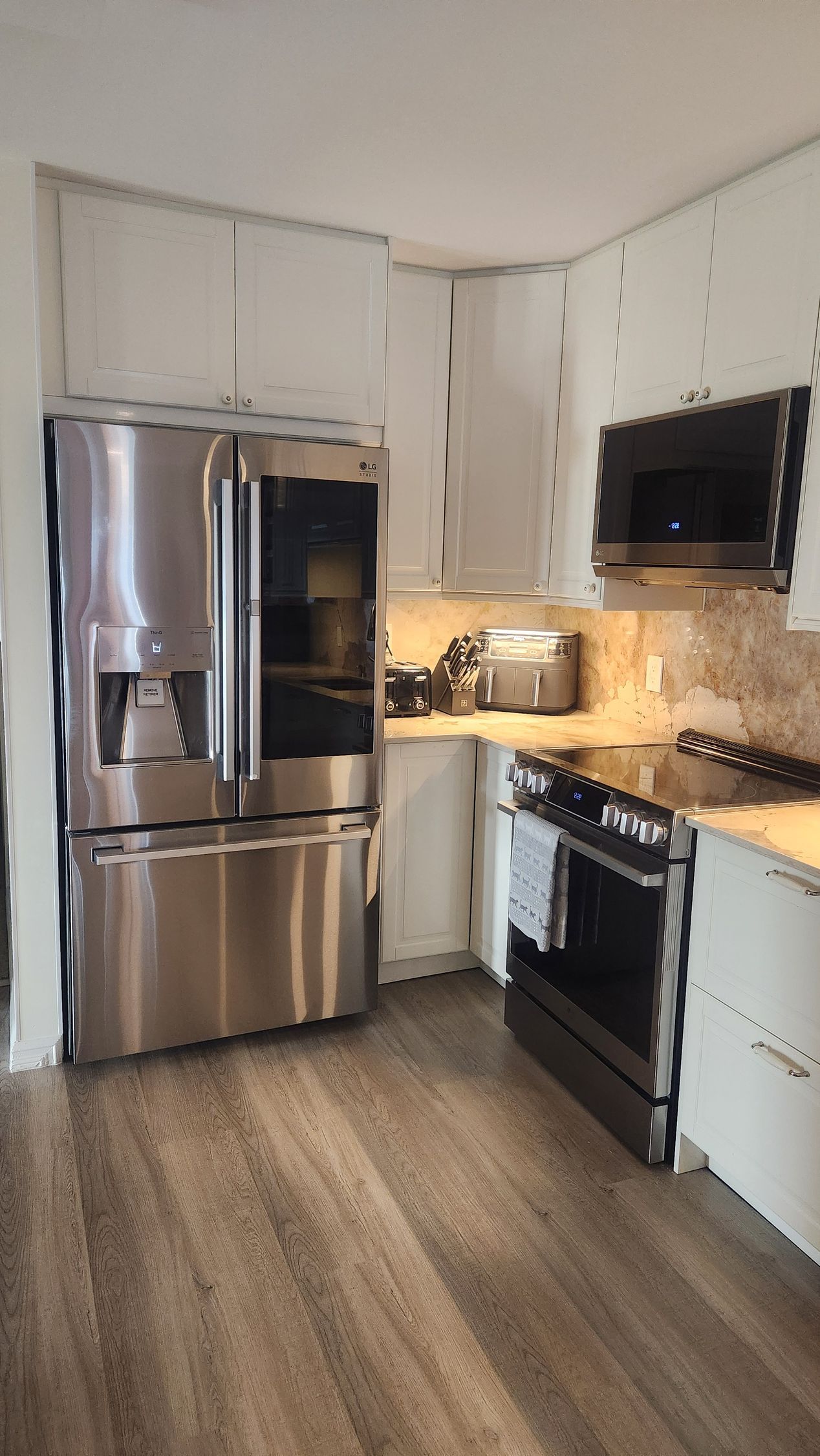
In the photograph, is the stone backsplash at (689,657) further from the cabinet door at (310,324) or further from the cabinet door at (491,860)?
the cabinet door at (310,324)

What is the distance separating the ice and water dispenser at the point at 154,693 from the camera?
251cm

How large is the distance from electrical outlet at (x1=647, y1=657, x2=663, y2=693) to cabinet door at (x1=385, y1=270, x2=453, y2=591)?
0.79 m

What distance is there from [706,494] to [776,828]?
0.88 m

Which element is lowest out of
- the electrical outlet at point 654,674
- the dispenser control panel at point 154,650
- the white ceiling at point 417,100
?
the electrical outlet at point 654,674

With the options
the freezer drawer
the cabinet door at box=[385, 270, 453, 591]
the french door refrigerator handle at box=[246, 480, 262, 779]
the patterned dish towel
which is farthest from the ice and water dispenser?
the patterned dish towel

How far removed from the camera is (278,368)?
2732 millimetres

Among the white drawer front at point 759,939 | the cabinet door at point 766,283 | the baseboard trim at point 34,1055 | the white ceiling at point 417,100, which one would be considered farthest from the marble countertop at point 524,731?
the white ceiling at point 417,100

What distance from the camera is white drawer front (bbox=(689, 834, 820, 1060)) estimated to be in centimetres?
192

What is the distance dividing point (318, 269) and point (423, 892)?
6.43 feet

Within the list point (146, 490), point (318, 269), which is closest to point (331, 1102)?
point (146, 490)

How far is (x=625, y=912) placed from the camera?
2381 millimetres

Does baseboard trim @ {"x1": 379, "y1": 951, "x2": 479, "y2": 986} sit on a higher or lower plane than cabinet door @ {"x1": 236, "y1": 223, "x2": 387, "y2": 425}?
lower

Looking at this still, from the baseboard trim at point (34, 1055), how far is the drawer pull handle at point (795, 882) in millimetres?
2022

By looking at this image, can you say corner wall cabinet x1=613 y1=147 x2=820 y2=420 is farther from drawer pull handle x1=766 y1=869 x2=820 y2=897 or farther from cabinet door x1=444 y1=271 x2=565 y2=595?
drawer pull handle x1=766 y1=869 x2=820 y2=897
